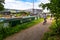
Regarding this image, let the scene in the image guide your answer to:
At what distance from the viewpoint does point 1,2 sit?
12383 millimetres

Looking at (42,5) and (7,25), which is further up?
(42,5)

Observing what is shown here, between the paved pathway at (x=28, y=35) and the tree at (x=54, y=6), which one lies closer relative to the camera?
the tree at (x=54, y=6)

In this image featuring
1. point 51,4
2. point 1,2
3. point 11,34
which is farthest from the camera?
point 11,34

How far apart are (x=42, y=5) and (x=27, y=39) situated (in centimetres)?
299

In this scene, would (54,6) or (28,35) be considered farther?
(28,35)

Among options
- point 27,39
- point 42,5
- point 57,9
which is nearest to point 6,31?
point 27,39

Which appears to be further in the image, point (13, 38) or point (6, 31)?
point (6, 31)

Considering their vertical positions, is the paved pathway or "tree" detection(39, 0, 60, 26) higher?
"tree" detection(39, 0, 60, 26)

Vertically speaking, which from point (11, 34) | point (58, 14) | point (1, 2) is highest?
point (1, 2)

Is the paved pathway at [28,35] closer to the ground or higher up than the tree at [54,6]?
closer to the ground

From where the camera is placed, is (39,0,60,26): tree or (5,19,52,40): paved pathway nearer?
(39,0,60,26): tree

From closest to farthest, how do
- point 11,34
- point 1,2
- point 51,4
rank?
point 1,2, point 51,4, point 11,34

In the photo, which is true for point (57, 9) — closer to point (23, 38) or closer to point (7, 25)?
point (23, 38)

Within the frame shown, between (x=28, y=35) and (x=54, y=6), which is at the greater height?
(x=54, y=6)
